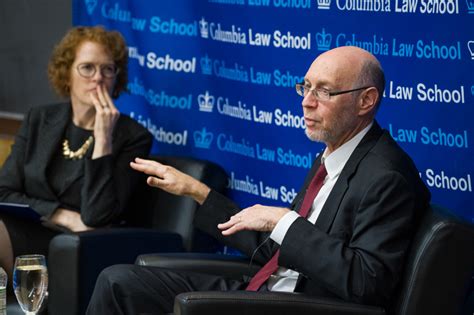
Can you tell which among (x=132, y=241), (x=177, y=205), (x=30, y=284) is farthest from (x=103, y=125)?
(x=30, y=284)

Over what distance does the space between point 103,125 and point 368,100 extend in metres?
1.74

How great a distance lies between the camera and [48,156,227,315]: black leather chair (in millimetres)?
4461

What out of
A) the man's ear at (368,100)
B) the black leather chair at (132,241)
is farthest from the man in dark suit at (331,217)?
the black leather chair at (132,241)

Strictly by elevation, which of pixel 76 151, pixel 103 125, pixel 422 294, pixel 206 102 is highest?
pixel 206 102

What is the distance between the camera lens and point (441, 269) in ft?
10.8

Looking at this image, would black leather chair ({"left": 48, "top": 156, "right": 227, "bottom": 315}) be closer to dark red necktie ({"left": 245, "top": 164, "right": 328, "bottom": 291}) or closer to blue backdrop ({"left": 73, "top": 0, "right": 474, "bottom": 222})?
blue backdrop ({"left": 73, "top": 0, "right": 474, "bottom": 222})

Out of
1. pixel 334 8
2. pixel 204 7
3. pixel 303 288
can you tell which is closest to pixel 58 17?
pixel 204 7

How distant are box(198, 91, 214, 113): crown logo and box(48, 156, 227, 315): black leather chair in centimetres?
33

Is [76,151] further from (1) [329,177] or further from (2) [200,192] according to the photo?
(1) [329,177]

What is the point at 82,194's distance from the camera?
498 centimetres

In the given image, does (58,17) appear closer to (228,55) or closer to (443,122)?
(228,55)

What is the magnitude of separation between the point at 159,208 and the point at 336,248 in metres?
1.84

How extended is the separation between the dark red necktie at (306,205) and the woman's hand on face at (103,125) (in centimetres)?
140

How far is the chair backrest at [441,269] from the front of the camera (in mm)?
3289
